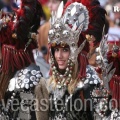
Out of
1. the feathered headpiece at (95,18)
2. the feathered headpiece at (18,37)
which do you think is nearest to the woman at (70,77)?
the feathered headpiece at (95,18)

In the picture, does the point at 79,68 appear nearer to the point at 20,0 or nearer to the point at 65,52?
the point at 65,52

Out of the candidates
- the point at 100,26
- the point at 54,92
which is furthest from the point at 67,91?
the point at 100,26

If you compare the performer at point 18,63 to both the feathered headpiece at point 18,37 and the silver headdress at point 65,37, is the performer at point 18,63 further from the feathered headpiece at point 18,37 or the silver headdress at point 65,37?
the silver headdress at point 65,37

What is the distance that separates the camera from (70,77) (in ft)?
30.0

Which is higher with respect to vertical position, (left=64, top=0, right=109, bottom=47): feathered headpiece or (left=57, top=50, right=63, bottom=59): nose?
(left=64, top=0, right=109, bottom=47): feathered headpiece

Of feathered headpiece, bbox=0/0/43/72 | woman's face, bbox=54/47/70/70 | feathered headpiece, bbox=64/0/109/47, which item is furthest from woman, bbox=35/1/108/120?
feathered headpiece, bbox=0/0/43/72

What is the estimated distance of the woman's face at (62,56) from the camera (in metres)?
9.16

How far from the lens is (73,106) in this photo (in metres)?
9.12

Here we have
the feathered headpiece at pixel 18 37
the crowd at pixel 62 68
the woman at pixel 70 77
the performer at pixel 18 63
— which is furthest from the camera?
the feathered headpiece at pixel 18 37

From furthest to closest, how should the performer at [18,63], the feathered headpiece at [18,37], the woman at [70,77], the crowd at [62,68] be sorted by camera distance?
the feathered headpiece at [18,37] → the performer at [18,63] → the woman at [70,77] → the crowd at [62,68]

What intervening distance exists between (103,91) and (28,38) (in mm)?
1155

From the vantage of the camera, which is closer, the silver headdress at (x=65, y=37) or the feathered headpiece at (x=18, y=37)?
the silver headdress at (x=65, y=37)

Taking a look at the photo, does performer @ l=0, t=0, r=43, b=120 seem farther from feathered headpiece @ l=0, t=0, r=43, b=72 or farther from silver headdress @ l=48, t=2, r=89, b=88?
silver headdress @ l=48, t=2, r=89, b=88

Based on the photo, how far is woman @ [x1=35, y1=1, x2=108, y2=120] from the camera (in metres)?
9.09
